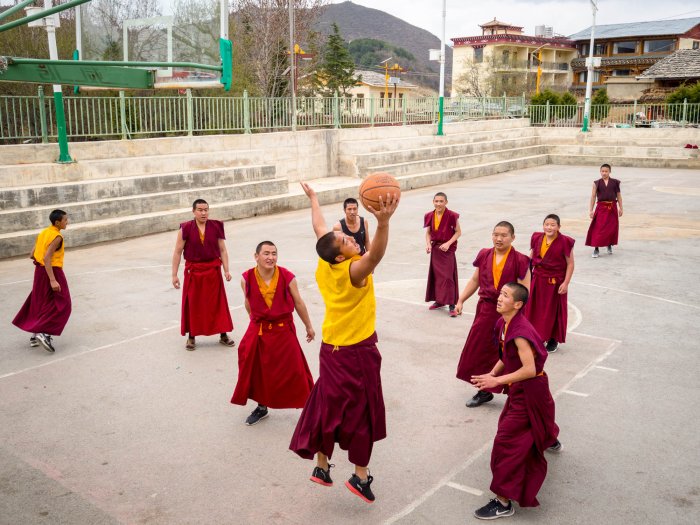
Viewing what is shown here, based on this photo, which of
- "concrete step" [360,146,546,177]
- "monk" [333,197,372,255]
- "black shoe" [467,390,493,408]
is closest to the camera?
"black shoe" [467,390,493,408]

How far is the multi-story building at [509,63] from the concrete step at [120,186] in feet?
176

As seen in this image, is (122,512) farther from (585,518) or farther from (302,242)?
(302,242)

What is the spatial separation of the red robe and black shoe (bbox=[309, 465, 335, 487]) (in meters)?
1.24

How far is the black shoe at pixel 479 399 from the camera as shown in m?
6.96

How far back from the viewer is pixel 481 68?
7388 centimetres

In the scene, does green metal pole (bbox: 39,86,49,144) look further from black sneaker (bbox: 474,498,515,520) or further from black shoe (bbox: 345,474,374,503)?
black sneaker (bbox: 474,498,515,520)

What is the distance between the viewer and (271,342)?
6.43 metres

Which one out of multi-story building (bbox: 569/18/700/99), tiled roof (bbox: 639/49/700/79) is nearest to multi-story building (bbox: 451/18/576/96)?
multi-story building (bbox: 569/18/700/99)

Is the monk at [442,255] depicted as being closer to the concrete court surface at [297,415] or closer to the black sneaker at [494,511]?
the concrete court surface at [297,415]

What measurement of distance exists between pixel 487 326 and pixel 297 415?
210 cm

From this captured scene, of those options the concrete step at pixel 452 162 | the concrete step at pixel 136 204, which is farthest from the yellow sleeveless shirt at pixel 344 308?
the concrete step at pixel 452 162

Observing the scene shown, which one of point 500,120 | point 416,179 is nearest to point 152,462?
point 416,179

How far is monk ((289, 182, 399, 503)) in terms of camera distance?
5.05 metres

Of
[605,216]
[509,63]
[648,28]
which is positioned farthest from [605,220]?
[648,28]
